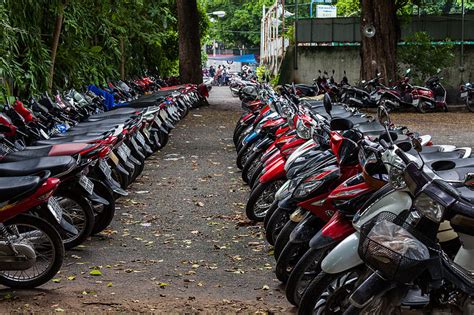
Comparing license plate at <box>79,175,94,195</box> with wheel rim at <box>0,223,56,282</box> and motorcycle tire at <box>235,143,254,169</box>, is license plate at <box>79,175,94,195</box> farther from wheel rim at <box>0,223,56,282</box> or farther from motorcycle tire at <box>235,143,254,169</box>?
motorcycle tire at <box>235,143,254,169</box>

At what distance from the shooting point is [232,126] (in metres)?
17.3

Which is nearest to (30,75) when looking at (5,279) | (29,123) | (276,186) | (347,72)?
(29,123)

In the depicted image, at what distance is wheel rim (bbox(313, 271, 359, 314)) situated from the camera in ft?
13.6

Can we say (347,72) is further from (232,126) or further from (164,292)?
(164,292)

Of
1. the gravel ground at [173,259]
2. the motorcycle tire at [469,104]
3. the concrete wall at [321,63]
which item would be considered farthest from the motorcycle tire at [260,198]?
the concrete wall at [321,63]

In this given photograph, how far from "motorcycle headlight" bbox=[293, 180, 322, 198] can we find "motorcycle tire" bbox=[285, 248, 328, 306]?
59 cm

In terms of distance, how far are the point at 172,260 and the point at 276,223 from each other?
35.7 inches

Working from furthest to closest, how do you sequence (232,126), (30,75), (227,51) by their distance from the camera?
(227,51) < (232,126) < (30,75)

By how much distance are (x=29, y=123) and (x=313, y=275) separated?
447 centimetres

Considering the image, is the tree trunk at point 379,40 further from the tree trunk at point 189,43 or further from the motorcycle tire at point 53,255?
the motorcycle tire at point 53,255

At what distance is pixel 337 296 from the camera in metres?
4.21

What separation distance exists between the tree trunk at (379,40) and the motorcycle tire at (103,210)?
49.2 ft

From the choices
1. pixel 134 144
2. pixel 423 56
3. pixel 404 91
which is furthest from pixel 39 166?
pixel 423 56

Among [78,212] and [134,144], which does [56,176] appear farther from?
[134,144]
